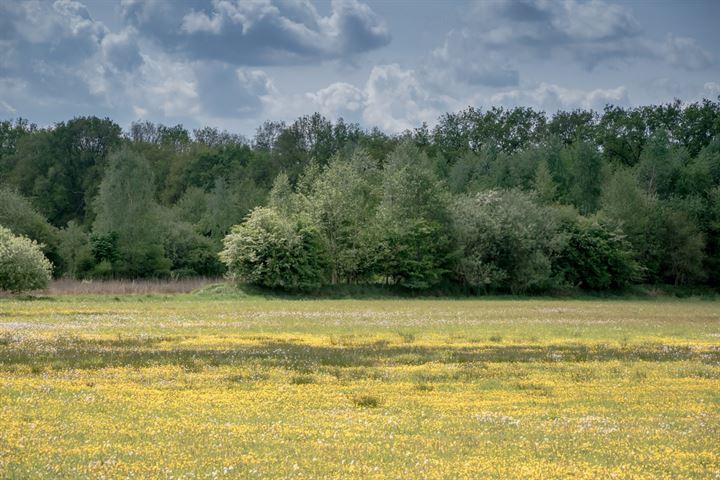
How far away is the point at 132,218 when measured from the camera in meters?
100

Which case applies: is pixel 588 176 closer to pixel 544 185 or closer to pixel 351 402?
pixel 544 185

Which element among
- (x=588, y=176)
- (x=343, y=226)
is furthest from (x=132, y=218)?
(x=588, y=176)

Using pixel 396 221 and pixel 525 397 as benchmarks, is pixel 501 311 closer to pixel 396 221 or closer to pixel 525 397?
pixel 396 221

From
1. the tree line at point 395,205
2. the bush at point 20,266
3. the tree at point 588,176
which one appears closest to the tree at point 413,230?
the tree line at point 395,205

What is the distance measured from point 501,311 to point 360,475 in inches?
1935

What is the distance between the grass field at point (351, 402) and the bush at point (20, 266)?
67.5ft

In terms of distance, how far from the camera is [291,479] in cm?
1141

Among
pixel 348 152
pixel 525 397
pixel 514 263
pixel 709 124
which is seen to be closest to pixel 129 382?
pixel 525 397

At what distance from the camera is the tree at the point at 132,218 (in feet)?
311

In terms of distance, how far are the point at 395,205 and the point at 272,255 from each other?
20363mm

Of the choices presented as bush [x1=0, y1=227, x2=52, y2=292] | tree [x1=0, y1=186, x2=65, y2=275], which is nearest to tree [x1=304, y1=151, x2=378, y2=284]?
bush [x1=0, y1=227, x2=52, y2=292]

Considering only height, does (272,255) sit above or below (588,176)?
below

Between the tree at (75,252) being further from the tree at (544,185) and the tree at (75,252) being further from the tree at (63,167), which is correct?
the tree at (544,185)

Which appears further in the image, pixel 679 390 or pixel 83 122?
pixel 83 122
